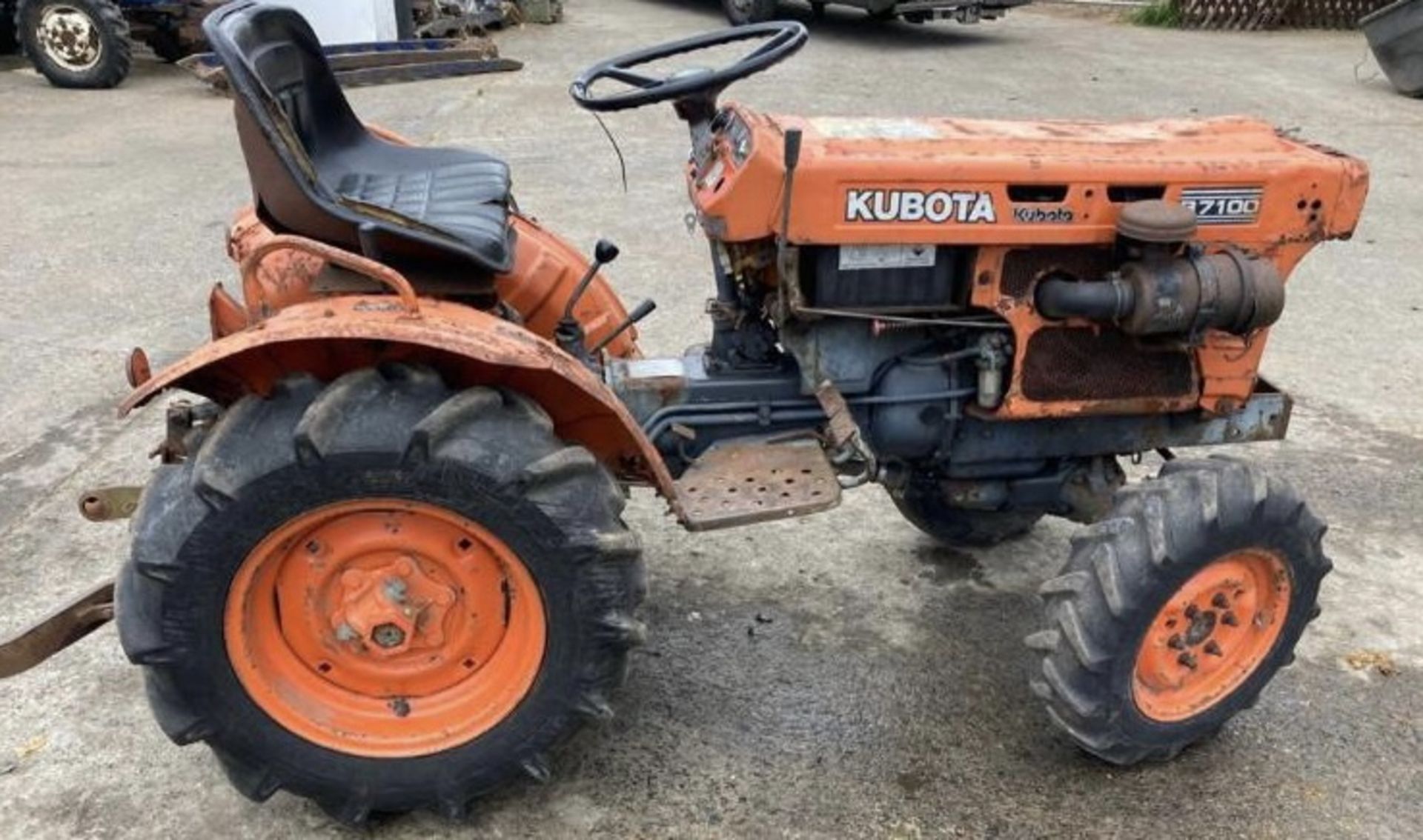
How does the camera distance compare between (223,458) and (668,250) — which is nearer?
(223,458)

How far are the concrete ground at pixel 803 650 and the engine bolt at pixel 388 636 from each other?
37cm

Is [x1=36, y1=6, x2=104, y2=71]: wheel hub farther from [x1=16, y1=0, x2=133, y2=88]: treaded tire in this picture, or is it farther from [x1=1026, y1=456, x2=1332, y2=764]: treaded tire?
[x1=1026, y1=456, x2=1332, y2=764]: treaded tire

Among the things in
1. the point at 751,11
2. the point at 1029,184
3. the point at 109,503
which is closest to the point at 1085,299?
the point at 1029,184

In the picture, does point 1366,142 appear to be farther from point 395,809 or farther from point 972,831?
point 395,809

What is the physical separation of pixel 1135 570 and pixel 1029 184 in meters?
0.80

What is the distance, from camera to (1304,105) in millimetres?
9492

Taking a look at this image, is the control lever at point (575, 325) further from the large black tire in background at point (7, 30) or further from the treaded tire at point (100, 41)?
the large black tire in background at point (7, 30)

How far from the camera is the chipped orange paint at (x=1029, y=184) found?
8.09 feet

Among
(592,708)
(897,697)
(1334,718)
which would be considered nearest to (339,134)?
(592,708)

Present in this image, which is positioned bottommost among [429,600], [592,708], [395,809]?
[395,809]

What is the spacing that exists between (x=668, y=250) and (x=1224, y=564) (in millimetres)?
3833

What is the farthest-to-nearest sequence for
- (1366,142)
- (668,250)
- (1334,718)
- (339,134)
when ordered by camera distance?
1. (1366,142)
2. (668,250)
3. (339,134)
4. (1334,718)

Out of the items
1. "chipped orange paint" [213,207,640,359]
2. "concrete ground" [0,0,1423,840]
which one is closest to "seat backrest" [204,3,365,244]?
"chipped orange paint" [213,207,640,359]

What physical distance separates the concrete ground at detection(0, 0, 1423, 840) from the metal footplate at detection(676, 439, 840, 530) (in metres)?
0.51
